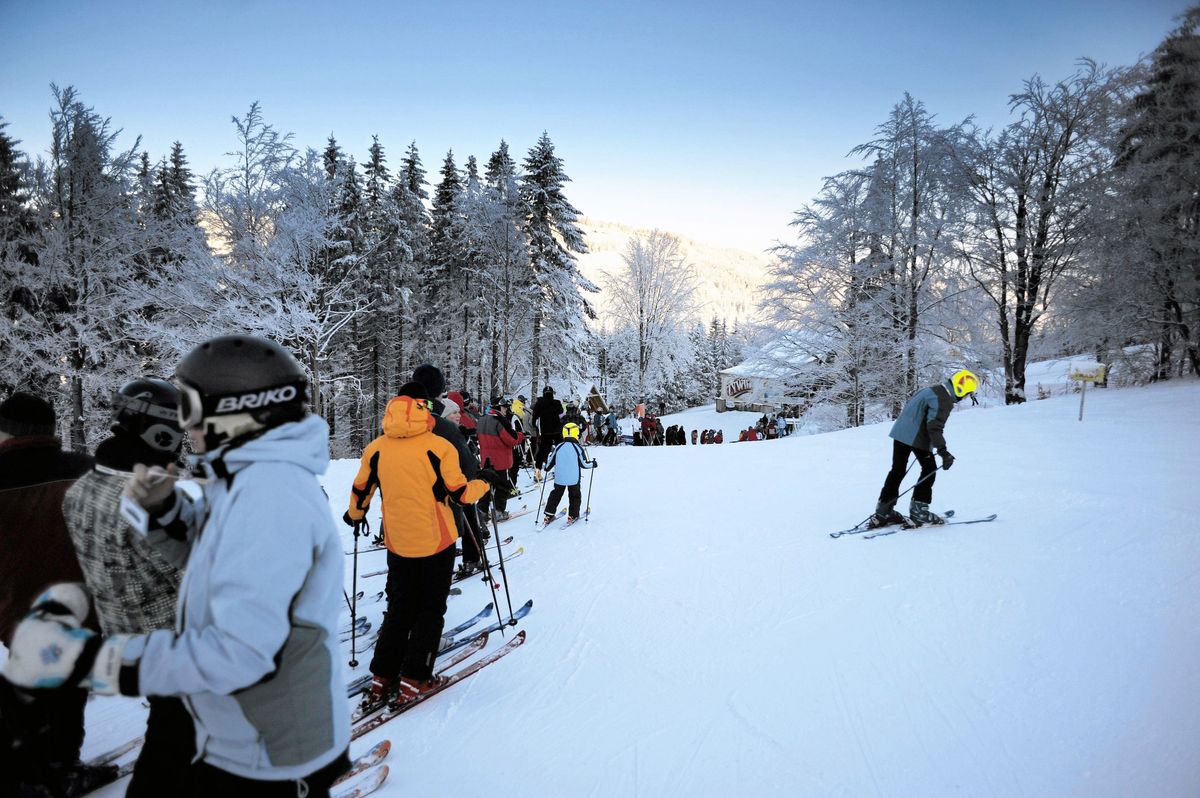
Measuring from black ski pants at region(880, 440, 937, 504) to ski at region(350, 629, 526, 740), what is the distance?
510 centimetres

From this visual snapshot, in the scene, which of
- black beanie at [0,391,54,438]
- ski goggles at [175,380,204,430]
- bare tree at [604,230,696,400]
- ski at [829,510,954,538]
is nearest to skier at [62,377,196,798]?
ski goggles at [175,380,204,430]

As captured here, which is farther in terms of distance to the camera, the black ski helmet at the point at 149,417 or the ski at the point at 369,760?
the ski at the point at 369,760

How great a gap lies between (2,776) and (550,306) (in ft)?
85.4

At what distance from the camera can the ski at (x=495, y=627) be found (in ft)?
14.5

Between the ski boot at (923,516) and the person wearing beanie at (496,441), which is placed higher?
the person wearing beanie at (496,441)

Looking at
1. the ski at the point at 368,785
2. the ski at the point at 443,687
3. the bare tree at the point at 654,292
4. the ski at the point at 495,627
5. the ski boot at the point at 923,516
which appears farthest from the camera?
the bare tree at the point at 654,292

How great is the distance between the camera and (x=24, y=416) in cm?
266

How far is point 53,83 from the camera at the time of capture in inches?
595

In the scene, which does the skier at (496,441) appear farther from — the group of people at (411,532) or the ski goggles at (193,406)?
the ski goggles at (193,406)

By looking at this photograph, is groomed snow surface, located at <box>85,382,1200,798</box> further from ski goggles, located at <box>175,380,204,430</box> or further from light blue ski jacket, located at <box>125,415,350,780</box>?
ski goggles, located at <box>175,380,204,430</box>

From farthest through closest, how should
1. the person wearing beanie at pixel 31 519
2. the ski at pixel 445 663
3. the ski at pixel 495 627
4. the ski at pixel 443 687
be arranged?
the ski at pixel 495 627, the ski at pixel 445 663, the ski at pixel 443 687, the person wearing beanie at pixel 31 519

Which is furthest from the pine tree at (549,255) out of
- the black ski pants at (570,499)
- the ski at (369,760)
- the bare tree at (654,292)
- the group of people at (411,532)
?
the ski at (369,760)

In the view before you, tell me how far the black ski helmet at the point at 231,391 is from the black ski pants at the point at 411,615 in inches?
90.9

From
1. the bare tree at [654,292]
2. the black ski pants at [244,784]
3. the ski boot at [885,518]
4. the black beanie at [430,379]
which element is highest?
the bare tree at [654,292]
